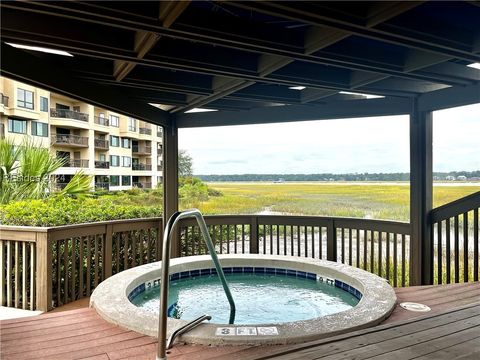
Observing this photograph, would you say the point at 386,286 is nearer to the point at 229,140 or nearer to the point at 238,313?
the point at 238,313

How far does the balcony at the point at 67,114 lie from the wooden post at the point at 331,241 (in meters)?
13.7

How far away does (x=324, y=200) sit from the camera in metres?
6.75

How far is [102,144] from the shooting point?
1639cm

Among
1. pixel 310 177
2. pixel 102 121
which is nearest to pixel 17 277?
pixel 310 177

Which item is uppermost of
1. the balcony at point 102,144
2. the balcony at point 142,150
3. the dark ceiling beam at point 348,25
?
the balcony at point 102,144

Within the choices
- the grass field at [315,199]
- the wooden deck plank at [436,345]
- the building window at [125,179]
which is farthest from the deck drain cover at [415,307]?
the building window at [125,179]

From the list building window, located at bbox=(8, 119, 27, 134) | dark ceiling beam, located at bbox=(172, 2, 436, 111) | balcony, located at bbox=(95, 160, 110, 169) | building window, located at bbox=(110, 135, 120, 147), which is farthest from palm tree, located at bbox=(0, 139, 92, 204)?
building window, located at bbox=(110, 135, 120, 147)

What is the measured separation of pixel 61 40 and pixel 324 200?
5.35 meters

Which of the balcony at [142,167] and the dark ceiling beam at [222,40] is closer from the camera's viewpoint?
the dark ceiling beam at [222,40]

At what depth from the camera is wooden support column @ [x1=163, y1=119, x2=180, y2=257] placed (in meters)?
5.64

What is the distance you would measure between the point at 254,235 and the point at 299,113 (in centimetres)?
218

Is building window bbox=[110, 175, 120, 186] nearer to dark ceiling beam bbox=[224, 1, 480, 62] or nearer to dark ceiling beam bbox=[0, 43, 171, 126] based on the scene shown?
dark ceiling beam bbox=[0, 43, 171, 126]

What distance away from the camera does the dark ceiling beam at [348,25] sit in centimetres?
204

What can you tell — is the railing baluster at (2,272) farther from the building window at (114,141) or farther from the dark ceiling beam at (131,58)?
the building window at (114,141)
